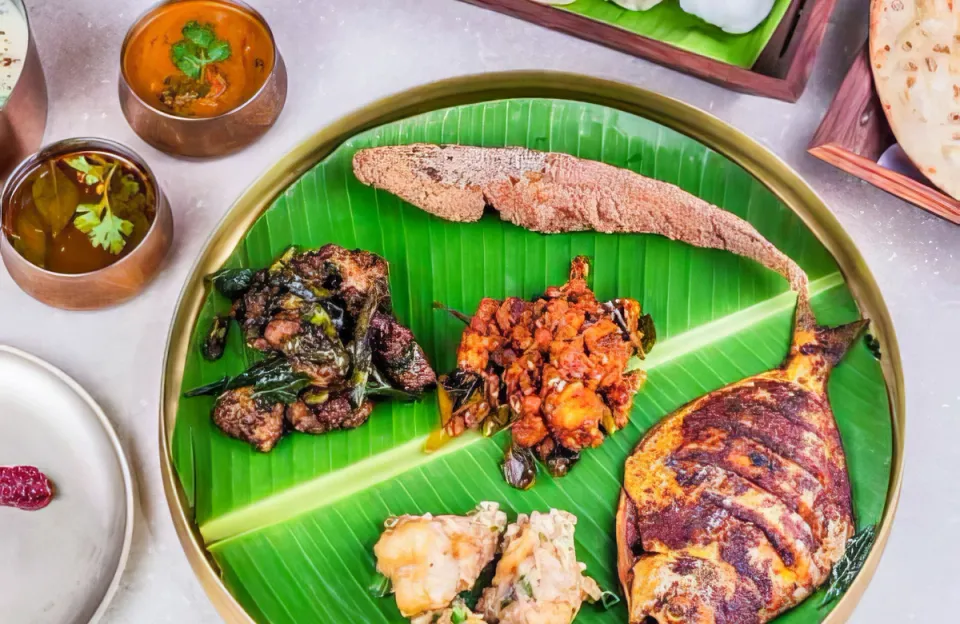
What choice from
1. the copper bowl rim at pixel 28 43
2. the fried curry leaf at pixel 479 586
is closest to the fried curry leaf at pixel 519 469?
the fried curry leaf at pixel 479 586

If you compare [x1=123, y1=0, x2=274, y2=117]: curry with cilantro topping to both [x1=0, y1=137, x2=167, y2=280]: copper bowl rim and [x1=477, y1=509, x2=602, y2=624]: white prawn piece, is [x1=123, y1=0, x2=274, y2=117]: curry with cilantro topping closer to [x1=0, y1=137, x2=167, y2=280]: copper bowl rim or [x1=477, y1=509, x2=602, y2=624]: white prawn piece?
[x1=0, y1=137, x2=167, y2=280]: copper bowl rim

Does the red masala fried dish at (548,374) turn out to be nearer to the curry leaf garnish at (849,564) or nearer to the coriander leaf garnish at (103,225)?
the curry leaf garnish at (849,564)

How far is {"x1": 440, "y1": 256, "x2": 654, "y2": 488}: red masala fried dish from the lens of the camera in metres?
2.86

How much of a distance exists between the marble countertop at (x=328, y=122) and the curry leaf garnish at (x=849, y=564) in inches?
18.6

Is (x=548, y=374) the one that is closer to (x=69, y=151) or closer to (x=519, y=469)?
(x=519, y=469)

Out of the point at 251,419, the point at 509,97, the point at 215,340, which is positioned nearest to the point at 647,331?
the point at 509,97

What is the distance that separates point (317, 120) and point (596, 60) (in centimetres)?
118

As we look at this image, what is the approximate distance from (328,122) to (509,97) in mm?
731

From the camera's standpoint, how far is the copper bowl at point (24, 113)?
3172 mm

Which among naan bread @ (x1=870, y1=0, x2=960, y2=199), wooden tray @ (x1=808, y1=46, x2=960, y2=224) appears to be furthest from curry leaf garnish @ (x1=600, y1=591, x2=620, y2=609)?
naan bread @ (x1=870, y1=0, x2=960, y2=199)

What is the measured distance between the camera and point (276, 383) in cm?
289

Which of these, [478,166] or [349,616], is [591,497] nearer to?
[349,616]

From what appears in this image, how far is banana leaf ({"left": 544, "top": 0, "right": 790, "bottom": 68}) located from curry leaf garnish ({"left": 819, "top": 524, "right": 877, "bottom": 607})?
5.85 feet

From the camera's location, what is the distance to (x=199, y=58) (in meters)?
3.18
